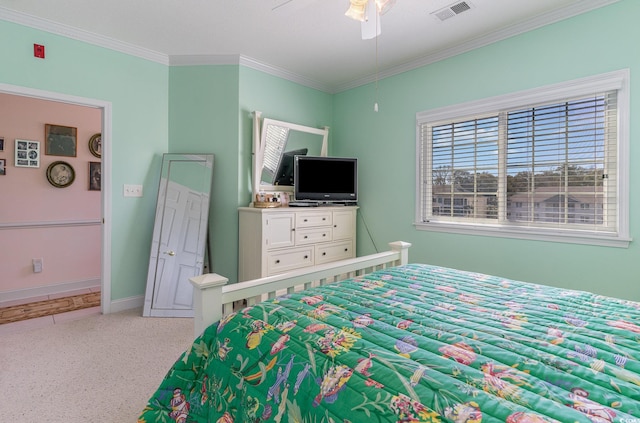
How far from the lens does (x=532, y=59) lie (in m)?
2.78

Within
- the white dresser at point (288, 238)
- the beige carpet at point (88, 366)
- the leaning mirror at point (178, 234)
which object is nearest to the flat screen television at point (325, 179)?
the white dresser at point (288, 238)

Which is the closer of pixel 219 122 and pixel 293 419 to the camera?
pixel 293 419

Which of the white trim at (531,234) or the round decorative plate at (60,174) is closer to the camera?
the white trim at (531,234)

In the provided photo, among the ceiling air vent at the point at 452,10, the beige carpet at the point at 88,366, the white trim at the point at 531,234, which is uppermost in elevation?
the ceiling air vent at the point at 452,10

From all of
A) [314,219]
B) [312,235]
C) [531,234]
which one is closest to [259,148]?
[314,219]

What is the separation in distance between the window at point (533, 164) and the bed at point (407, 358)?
51.4 inches

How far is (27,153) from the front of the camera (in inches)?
146

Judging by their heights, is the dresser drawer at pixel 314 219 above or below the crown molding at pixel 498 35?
below

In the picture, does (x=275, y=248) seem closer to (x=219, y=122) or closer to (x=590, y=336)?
(x=219, y=122)

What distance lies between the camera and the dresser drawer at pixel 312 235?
3568 mm

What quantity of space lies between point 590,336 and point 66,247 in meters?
4.99

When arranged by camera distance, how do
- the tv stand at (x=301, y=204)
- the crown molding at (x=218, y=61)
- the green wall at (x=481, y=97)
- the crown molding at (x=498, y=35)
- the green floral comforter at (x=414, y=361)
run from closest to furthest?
the green floral comforter at (x=414, y=361) → the green wall at (x=481, y=97) → the crown molding at (x=498, y=35) → the crown molding at (x=218, y=61) → the tv stand at (x=301, y=204)

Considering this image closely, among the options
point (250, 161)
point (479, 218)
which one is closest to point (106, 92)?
point (250, 161)

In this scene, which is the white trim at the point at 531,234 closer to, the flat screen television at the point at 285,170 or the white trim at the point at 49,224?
the flat screen television at the point at 285,170
